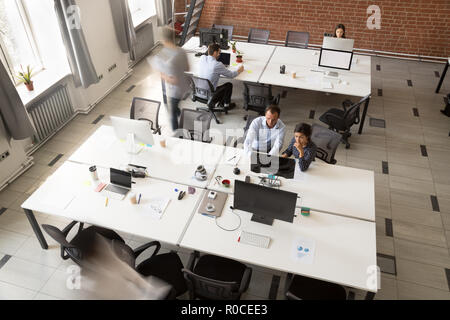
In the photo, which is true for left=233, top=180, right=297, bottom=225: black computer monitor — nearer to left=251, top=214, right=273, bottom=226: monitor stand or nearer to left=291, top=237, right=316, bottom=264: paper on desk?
left=251, top=214, right=273, bottom=226: monitor stand

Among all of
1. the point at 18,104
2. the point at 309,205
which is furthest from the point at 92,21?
the point at 309,205

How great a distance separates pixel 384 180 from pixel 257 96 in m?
2.37

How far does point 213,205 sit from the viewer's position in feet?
13.0

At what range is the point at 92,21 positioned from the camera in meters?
6.60

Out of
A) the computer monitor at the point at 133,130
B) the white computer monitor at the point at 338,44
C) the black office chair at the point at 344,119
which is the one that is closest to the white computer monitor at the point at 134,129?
the computer monitor at the point at 133,130

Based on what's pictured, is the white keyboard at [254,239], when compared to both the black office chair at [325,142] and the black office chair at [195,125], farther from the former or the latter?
the black office chair at [195,125]

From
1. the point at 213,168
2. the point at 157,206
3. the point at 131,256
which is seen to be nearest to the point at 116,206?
the point at 157,206

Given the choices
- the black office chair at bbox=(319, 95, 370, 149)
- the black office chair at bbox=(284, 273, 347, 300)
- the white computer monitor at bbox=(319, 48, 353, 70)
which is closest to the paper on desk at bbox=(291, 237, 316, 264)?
the black office chair at bbox=(284, 273, 347, 300)

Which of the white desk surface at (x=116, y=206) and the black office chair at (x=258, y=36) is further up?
the black office chair at (x=258, y=36)

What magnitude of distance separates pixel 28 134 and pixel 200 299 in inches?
140

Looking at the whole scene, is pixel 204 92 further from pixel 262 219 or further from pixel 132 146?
pixel 262 219

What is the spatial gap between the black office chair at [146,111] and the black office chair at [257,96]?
160cm

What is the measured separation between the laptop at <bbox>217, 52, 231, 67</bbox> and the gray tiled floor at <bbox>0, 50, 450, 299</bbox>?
879 mm

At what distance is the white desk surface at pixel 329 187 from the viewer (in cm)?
395
